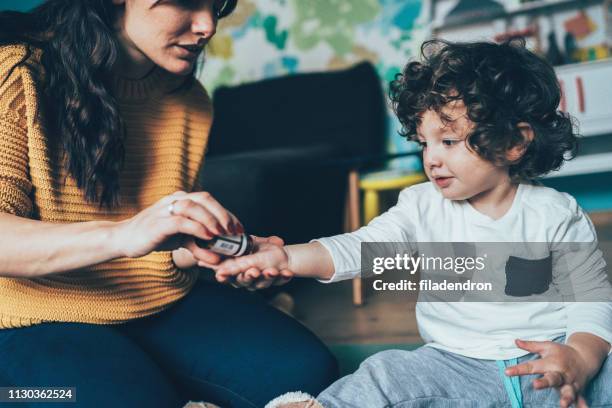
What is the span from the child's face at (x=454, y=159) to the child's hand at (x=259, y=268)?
26cm

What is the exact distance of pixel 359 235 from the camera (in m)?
0.90

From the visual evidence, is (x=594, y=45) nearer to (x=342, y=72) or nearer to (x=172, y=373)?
(x=342, y=72)

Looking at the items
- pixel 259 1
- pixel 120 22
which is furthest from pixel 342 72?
pixel 120 22

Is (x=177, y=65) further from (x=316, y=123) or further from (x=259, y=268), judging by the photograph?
(x=316, y=123)

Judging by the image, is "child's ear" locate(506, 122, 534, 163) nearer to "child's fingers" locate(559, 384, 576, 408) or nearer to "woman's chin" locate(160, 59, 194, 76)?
"child's fingers" locate(559, 384, 576, 408)

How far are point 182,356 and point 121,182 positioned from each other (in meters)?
0.28

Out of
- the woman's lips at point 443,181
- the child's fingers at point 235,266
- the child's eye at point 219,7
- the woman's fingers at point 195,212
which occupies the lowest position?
the child's fingers at point 235,266

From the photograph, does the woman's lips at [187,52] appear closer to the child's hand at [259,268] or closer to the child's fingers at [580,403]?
the child's hand at [259,268]

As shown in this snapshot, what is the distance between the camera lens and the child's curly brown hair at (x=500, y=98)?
88cm

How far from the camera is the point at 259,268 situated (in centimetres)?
79

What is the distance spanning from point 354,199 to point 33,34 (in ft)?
4.06

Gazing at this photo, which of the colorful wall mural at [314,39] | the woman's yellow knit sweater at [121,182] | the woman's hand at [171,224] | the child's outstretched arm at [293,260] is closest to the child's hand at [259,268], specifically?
the child's outstretched arm at [293,260]

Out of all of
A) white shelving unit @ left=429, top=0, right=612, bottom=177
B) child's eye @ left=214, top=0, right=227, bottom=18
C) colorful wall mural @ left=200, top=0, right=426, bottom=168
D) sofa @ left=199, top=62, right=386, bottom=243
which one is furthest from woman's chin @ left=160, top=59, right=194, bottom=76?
colorful wall mural @ left=200, top=0, right=426, bottom=168

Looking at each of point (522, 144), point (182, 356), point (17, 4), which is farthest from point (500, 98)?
point (17, 4)
